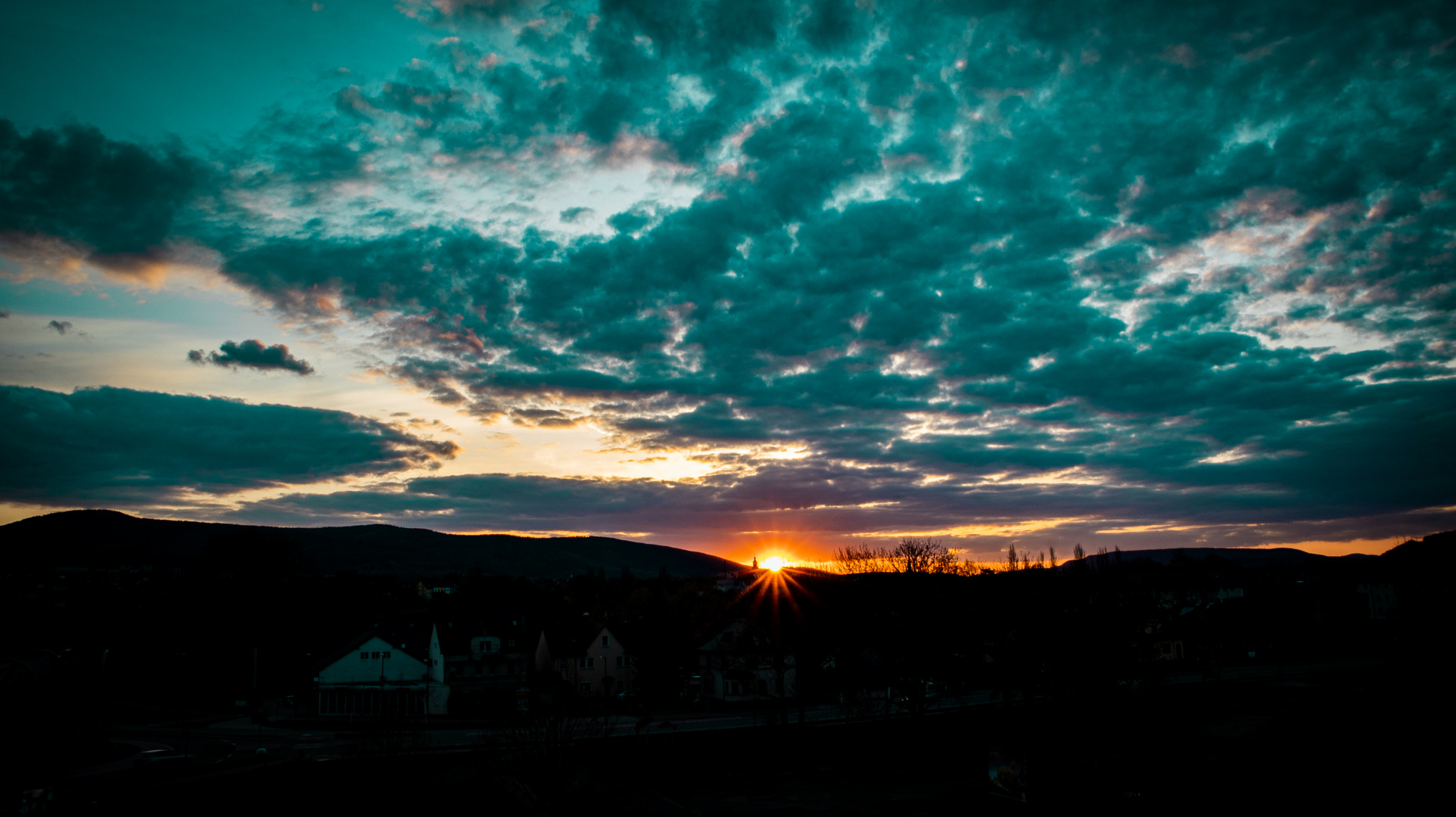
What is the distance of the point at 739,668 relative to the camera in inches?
2361

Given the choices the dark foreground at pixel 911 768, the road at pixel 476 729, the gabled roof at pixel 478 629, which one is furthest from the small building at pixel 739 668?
the gabled roof at pixel 478 629

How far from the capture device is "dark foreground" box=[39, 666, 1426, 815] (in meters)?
28.4

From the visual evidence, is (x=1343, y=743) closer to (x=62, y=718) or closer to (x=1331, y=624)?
(x=62, y=718)

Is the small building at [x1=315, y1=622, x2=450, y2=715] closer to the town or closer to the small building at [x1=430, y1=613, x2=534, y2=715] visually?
the town

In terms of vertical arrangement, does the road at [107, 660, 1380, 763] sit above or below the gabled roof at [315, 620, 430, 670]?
below

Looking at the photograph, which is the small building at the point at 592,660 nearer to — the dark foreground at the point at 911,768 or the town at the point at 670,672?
the town at the point at 670,672

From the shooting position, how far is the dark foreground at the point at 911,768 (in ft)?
93.0

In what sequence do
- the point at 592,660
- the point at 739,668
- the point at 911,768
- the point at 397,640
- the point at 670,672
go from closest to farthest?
the point at 911,768
the point at 739,668
the point at 397,640
the point at 670,672
the point at 592,660

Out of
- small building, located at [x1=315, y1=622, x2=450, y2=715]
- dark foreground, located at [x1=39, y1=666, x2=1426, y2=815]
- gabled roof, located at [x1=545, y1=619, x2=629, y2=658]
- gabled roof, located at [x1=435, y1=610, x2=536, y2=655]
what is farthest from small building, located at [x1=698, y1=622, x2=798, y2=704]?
small building, located at [x1=315, y1=622, x2=450, y2=715]

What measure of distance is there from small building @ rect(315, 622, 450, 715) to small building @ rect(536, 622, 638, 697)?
43.7 ft

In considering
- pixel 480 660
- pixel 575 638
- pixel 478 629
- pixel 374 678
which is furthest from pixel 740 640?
pixel 374 678

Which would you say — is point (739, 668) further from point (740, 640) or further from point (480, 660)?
point (480, 660)

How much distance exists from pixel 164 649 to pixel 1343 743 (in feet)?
363

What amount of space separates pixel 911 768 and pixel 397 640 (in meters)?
50.6
